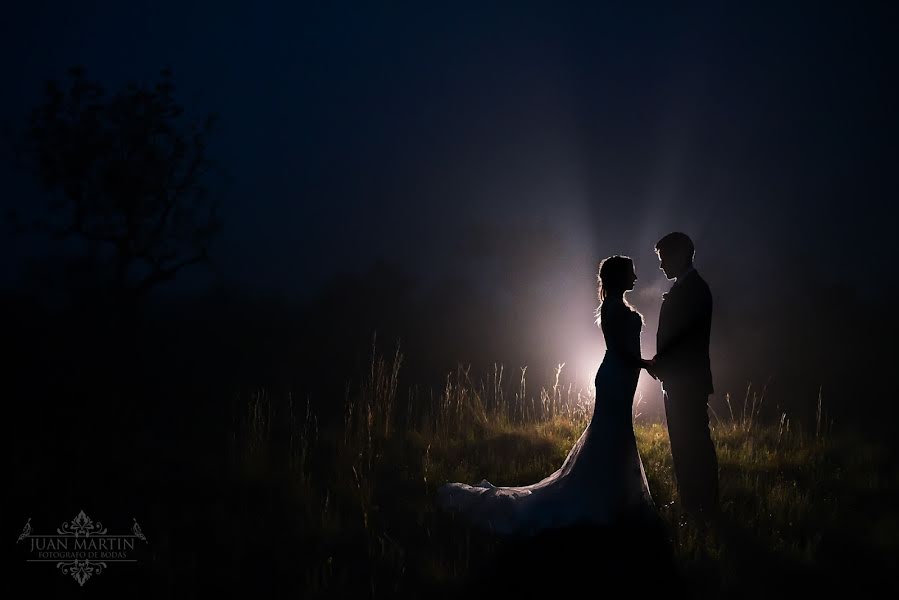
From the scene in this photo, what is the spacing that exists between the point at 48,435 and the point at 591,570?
7.47m

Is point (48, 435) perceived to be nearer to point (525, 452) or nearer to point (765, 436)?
point (525, 452)

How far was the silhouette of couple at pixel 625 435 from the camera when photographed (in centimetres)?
413

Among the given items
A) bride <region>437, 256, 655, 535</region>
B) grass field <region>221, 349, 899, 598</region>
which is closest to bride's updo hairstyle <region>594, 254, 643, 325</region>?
bride <region>437, 256, 655, 535</region>

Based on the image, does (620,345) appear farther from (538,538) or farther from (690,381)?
(538,538)

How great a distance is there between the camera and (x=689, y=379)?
472cm

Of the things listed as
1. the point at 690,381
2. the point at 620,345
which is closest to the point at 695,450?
the point at 690,381

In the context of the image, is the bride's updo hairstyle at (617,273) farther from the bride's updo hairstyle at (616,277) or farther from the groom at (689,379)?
the groom at (689,379)

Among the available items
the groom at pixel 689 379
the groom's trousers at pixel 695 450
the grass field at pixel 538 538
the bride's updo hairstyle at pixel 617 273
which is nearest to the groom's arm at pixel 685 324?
the groom at pixel 689 379

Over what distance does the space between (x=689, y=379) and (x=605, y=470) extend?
4.00ft

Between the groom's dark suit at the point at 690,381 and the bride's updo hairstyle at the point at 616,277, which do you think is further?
the groom's dark suit at the point at 690,381

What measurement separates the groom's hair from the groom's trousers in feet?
3.98

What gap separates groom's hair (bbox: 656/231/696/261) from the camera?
4.85m

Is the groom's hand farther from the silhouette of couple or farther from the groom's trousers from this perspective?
the groom's trousers

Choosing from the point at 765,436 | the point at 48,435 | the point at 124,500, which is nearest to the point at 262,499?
the point at 124,500
